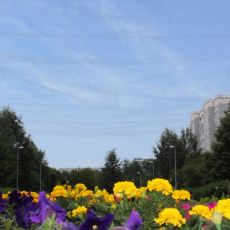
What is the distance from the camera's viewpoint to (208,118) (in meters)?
73.2

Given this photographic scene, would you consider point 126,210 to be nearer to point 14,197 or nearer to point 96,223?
point 14,197

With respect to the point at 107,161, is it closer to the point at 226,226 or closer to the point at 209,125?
the point at 209,125

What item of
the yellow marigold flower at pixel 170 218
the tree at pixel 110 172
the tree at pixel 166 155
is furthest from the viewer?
the tree at pixel 166 155

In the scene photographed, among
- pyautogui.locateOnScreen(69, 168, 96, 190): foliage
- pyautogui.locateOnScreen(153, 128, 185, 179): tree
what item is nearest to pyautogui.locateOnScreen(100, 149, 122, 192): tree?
pyautogui.locateOnScreen(153, 128, 185, 179): tree

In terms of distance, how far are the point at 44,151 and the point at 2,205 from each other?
64151mm

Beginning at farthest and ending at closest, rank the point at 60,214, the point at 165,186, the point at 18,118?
the point at 18,118 → the point at 165,186 → the point at 60,214

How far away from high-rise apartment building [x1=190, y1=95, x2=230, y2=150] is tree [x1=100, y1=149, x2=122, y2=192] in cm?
2364

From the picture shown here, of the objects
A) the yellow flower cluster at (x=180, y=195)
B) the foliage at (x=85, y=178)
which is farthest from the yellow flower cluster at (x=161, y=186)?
the foliage at (x=85, y=178)

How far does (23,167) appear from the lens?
53.6 m

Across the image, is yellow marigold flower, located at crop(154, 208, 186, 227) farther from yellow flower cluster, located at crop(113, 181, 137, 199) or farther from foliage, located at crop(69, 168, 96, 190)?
foliage, located at crop(69, 168, 96, 190)

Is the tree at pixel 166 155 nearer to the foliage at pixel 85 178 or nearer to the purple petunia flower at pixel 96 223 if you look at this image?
the foliage at pixel 85 178

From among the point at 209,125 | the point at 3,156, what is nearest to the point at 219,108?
the point at 209,125

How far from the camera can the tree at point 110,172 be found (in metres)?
47.1

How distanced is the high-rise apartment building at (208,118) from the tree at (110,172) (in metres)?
23.6
